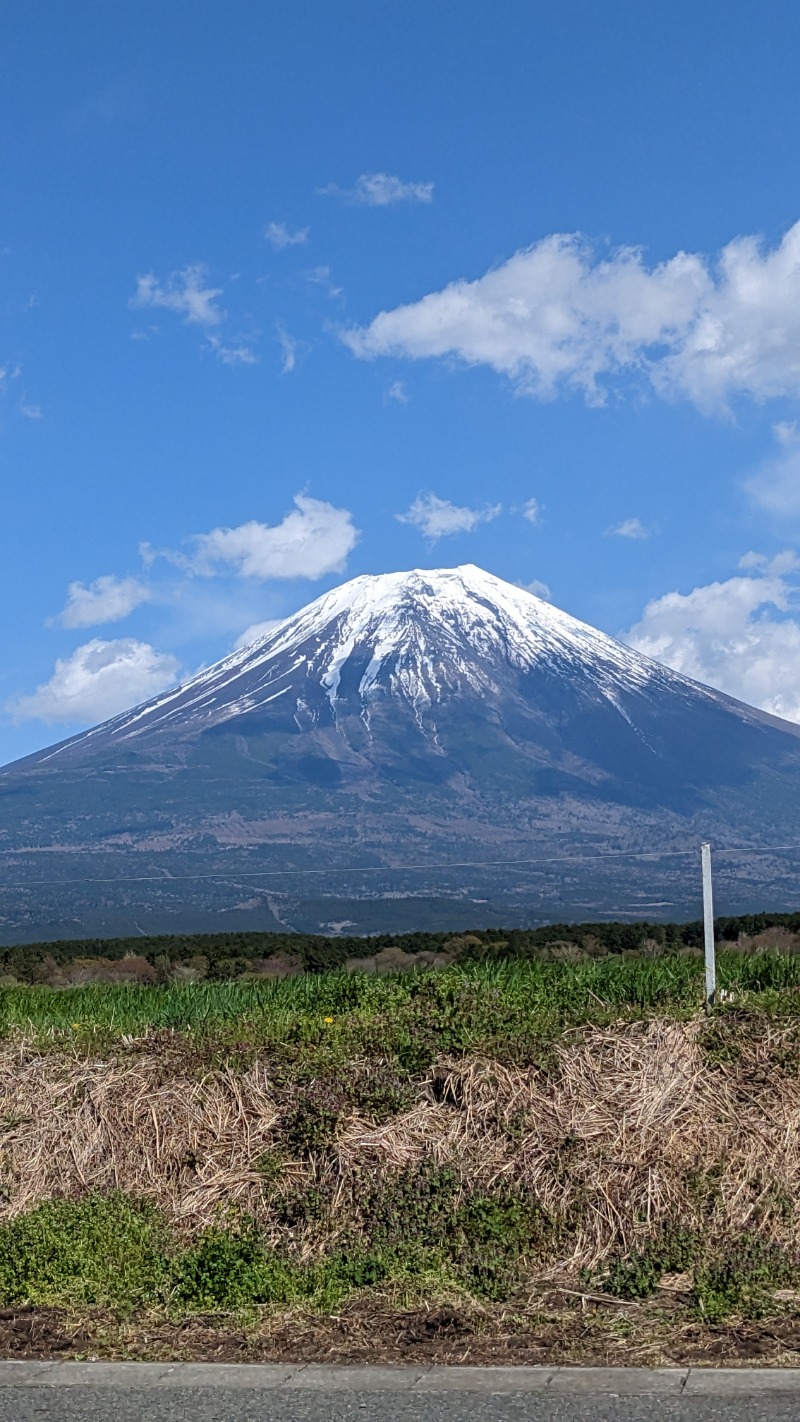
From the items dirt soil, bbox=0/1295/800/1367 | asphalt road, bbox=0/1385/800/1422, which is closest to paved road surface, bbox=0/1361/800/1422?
asphalt road, bbox=0/1385/800/1422

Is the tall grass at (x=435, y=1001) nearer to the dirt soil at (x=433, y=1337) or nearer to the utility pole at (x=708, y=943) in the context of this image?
the utility pole at (x=708, y=943)

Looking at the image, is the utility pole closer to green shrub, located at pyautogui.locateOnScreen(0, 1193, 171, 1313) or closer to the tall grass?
the tall grass

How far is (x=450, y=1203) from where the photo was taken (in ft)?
26.9

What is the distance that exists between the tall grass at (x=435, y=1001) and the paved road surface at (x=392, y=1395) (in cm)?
326

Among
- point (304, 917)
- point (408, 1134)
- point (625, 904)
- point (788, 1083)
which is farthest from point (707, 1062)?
point (625, 904)

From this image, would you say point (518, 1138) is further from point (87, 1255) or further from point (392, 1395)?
point (392, 1395)

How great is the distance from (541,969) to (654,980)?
1402mm

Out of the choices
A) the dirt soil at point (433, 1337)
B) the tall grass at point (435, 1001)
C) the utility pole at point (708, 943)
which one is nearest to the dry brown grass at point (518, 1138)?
the tall grass at point (435, 1001)

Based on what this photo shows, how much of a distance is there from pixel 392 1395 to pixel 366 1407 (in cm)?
16

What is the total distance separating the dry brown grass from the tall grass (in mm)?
518

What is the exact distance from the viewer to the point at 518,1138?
28.2 feet

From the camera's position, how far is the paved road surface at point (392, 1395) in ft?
18.7

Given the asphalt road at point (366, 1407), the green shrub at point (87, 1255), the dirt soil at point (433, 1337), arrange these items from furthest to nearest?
the green shrub at point (87, 1255), the dirt soil at point (433, 1337), the asphalt road at point (366, 1407)

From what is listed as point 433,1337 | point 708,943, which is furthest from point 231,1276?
point 708,943
